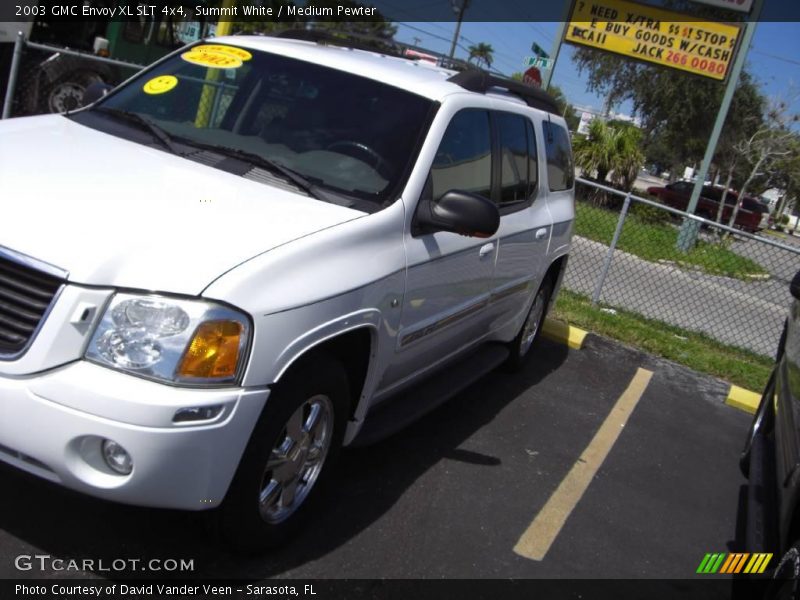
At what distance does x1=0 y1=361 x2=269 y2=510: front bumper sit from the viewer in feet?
8.81

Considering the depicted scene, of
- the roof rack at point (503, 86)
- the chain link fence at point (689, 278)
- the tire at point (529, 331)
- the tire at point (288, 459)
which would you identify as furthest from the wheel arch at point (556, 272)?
the tire at point (288, 459)

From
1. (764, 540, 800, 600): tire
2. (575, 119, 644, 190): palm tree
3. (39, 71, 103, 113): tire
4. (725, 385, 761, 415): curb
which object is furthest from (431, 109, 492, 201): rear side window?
(575, 119, 644, 190): palm tree

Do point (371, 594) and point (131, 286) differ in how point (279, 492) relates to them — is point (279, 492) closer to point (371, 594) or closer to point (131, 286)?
point (371, 594)

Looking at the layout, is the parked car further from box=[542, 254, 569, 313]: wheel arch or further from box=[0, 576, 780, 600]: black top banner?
box=[542, 254, 569, 313]: wheel arch

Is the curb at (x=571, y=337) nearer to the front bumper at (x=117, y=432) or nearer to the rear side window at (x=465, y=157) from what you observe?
the rear side window at (x=465, y=157)

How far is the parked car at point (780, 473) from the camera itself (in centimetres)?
312

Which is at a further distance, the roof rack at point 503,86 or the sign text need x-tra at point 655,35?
the sign text need x-tra at point 655,35

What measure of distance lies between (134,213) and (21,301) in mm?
494

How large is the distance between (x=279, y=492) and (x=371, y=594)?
21.3 inches

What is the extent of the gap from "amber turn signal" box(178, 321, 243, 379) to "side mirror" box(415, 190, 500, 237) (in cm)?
130

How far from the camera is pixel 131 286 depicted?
A: 9.05 feet

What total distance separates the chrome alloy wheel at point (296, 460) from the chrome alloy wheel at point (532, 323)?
3.08 meters

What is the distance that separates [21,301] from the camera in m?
2.81

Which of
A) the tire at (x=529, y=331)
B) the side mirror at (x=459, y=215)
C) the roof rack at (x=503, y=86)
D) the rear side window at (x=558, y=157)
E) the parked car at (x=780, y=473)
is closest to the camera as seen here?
the parked car at (x=780, y=473)
